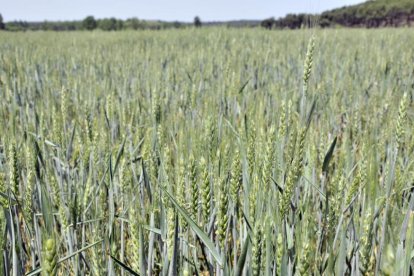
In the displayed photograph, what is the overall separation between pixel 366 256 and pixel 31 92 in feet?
7.79

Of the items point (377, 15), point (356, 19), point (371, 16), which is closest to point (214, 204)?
point (371, 16)

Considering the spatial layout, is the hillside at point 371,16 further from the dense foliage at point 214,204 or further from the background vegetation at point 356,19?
the dense foliage at point 214,204

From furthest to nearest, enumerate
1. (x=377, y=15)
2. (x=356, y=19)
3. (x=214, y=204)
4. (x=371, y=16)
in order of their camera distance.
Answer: (x=356, y=19) < (x=377, y=15) < (x=371, y=16) < (x=214, y=204)

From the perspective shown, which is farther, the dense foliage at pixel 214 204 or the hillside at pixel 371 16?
the hillside at pixel 371 16

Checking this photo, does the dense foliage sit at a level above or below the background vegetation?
below

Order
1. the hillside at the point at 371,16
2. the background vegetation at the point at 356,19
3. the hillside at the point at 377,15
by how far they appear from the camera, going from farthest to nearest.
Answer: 1. the hillside at the point at 377,15
2. the hillside at the point at 371,16
3. the background vegetation at the point at 356,19

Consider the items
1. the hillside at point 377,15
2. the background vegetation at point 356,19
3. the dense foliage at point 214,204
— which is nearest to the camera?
the dense foliage at point 214,204

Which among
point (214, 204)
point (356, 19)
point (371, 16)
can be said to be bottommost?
point (214, 204)

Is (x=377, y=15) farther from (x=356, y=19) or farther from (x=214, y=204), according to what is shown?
(x=214, y=204)

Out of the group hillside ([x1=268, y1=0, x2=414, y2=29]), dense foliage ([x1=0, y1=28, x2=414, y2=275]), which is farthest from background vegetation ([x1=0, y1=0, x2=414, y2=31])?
dense foliage ([x1=0, y1=28, x2=414, y2=275])

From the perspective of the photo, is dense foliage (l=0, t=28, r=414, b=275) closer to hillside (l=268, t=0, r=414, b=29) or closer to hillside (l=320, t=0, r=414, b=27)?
hillside (l=268, t=0, r=414, b=29)

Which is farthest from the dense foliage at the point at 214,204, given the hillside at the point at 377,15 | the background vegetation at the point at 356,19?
the hillside at the point at 377,15

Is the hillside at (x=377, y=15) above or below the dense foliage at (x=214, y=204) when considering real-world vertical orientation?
above

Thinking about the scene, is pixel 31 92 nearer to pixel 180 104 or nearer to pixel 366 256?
pixel 180 104
